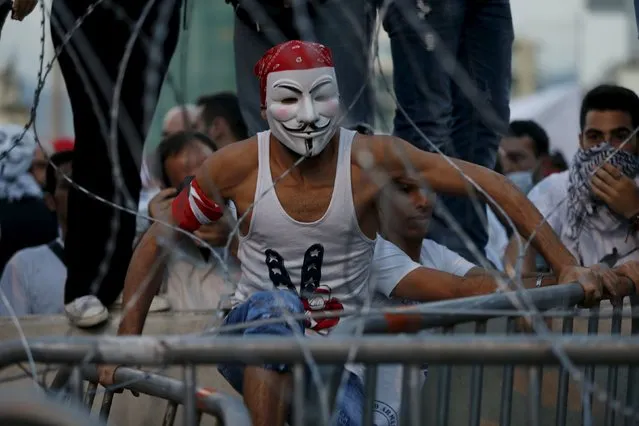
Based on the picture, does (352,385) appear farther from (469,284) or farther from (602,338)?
(602,338)

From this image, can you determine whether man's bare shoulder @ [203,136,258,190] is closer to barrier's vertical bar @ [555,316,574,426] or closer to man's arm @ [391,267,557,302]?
man's arm @ [391,267,557,302]

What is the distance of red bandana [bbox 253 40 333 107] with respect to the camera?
4.46 m

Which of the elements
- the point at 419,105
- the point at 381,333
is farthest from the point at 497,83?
the point at 381,333

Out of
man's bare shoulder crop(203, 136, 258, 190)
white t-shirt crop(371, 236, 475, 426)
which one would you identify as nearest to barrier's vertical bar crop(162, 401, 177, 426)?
white t-shirt crop(371, 236, 475, 426)

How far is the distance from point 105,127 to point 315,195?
42.9 inches

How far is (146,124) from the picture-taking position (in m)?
5.43

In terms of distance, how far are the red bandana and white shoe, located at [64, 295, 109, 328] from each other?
1.16 m

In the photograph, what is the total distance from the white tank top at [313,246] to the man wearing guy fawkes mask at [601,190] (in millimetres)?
715

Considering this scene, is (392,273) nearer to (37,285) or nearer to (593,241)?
(593,241)

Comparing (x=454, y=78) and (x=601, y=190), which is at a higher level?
(x=454, y=78)

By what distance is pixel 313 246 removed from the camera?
455 centimetres

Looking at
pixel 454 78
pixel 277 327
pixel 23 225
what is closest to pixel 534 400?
pixel 277 327

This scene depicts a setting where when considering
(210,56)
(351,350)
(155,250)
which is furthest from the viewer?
(210,56)

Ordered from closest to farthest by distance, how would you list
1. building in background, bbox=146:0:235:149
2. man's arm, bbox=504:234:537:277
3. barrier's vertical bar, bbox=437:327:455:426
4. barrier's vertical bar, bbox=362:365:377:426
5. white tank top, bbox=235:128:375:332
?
barrier's vertical bar, bbox=362:365:377:426 < barrier's vertical bar, bbox=437:327:455:426 < white tank top, bbox=235:128:375:332 < man's arm, bbox=504:234:537:277 < building in background, bbox=146:0:235:149
